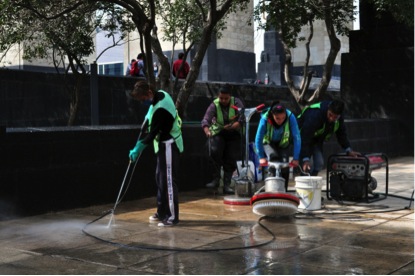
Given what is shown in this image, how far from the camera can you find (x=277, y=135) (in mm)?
8828

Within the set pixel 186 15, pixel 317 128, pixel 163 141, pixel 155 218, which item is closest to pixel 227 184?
pixel 317 128

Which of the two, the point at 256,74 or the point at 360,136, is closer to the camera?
the point at 360,136

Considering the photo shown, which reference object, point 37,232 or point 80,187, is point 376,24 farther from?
point 37,232

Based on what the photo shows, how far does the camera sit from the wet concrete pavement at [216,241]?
18.7 feet

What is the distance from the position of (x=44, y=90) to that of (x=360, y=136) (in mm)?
8031

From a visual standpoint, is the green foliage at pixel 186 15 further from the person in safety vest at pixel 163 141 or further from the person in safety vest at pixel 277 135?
the person in safety vest at pixel 163 141

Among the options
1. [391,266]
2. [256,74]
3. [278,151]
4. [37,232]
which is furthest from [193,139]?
[256,74]

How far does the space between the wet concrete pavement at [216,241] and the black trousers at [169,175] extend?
25cm

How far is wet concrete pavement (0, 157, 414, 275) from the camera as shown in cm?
570

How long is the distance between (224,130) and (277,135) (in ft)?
4.64

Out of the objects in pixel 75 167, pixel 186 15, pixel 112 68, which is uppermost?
pixel 112 68

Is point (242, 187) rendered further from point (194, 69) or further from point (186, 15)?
point (186, 15)

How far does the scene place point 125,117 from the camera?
17219 millimetres

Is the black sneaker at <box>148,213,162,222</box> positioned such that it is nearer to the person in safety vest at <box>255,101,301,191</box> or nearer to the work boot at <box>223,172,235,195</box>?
the person in safety vest at <box>255,101,301,191</box>
